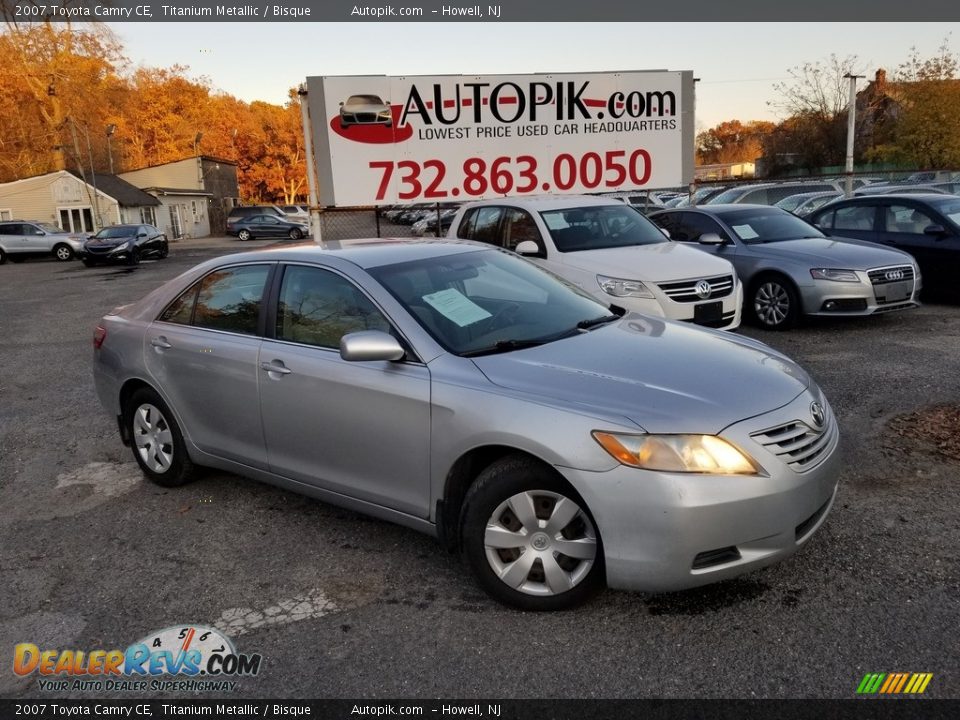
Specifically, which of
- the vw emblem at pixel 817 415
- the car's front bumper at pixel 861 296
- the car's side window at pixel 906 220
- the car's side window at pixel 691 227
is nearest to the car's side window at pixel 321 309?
the vw emblem at pixel 817 415

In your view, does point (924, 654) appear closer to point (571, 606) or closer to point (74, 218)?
point (571, 606)

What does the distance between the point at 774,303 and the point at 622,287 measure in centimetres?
261

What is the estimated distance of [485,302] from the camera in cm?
398

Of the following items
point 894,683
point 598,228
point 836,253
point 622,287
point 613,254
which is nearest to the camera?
point 894,683

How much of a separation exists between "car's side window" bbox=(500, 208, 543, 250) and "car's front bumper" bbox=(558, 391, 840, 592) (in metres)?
5.75

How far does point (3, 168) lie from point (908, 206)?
58.7 metres

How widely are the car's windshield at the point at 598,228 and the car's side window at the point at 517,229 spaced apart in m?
0.16

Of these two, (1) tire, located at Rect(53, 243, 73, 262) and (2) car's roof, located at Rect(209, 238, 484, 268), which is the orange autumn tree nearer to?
(1) tire, located at Rect(53, 243, 73, 262)

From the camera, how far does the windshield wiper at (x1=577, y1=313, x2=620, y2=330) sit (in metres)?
4.02

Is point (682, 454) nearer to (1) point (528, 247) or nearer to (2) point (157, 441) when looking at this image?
(2) point (157, 441)

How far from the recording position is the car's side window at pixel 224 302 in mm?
4328

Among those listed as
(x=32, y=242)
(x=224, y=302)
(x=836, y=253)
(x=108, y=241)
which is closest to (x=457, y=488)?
(x=224, y=302)

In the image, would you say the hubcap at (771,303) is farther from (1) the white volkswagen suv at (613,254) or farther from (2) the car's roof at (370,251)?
(2) the car's roof at (370,251)

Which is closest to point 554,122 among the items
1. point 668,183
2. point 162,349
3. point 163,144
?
point 668,183
